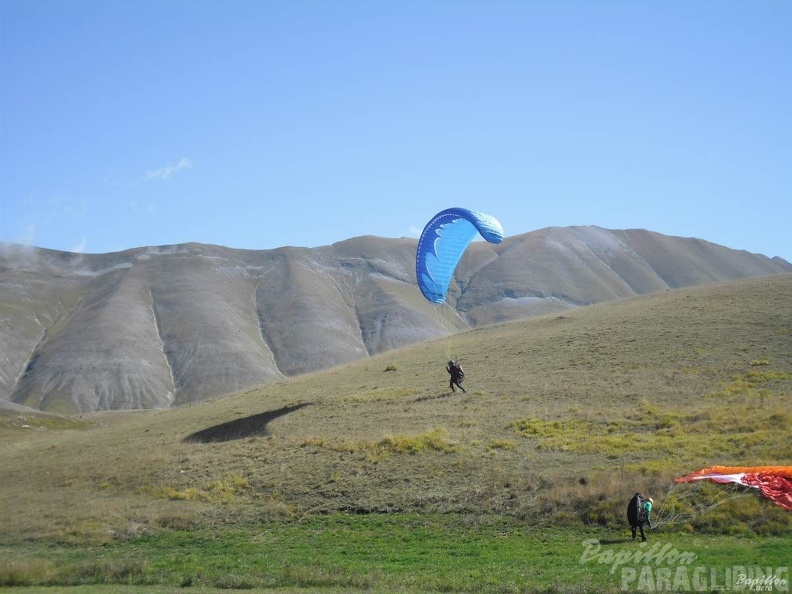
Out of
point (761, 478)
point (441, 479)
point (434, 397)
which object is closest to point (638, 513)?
point (761, 478)

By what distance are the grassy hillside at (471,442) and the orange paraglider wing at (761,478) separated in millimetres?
475

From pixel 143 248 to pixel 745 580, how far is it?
157686mm

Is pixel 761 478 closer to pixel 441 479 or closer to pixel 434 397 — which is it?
pixel 441 479

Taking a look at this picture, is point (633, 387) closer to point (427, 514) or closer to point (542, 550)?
point (427, 514)

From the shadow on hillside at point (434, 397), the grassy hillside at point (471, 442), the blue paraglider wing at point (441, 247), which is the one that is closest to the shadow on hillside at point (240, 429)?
the grassy hillside at point (471, 442)

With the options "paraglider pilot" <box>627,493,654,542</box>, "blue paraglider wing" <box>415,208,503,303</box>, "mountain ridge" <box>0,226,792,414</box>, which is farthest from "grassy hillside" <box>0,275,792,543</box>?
"mountain ridge" <box>0,226,792,414</box>

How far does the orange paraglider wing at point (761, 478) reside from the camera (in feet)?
56.2

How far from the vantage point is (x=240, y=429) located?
32375 mm

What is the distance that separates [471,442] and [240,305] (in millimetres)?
118660

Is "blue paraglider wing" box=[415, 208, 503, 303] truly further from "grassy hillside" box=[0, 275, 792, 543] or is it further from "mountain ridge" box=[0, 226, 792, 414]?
"mountain ridge" box=[0, 226, 792, 414]

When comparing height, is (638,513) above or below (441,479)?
above

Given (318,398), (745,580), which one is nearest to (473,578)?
(745,580)

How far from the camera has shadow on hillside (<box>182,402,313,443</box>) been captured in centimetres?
3127

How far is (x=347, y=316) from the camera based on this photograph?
469ft
